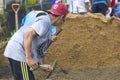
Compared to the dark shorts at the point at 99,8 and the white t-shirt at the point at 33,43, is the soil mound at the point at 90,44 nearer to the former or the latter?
the dark shorts at the point at 99,8

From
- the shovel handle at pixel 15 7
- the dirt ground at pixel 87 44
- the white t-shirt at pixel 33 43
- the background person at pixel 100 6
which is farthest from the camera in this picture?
the shovel handle at pixel 15 7

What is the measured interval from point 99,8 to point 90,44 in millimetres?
954

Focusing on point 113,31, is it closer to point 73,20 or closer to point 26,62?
point 73,20

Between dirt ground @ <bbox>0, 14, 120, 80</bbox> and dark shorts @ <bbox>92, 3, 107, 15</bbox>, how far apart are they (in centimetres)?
33

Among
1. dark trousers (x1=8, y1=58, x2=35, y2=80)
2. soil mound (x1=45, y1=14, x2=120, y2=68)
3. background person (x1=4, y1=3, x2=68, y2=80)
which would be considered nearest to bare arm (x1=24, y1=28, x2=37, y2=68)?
background person (x1=4, y1=3, x2=68, y2=80)

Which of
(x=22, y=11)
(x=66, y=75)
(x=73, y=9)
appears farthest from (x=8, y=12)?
(x=66, y=75)

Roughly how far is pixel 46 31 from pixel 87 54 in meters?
5.12

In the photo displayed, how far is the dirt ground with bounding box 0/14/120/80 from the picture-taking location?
10789 mm

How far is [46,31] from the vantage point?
582 centimetres

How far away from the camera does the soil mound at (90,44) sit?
10.8 metres

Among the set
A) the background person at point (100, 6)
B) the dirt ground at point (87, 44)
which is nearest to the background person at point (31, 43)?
the dirt ground at point (87, 44)

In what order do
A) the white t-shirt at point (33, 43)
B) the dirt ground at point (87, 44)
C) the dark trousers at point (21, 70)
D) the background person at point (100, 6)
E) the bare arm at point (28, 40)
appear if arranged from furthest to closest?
the background person at point (100, 6) → the dirt ground at point (87, 44) → the dark trousers at point (21, 70) → the white t-shirt at point (33, 43) → the bare arm at point (28, 40)

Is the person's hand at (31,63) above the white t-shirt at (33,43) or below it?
below

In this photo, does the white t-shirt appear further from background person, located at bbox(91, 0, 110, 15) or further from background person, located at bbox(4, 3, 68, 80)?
background person, located at bbox(91, 0, 110, 15)
